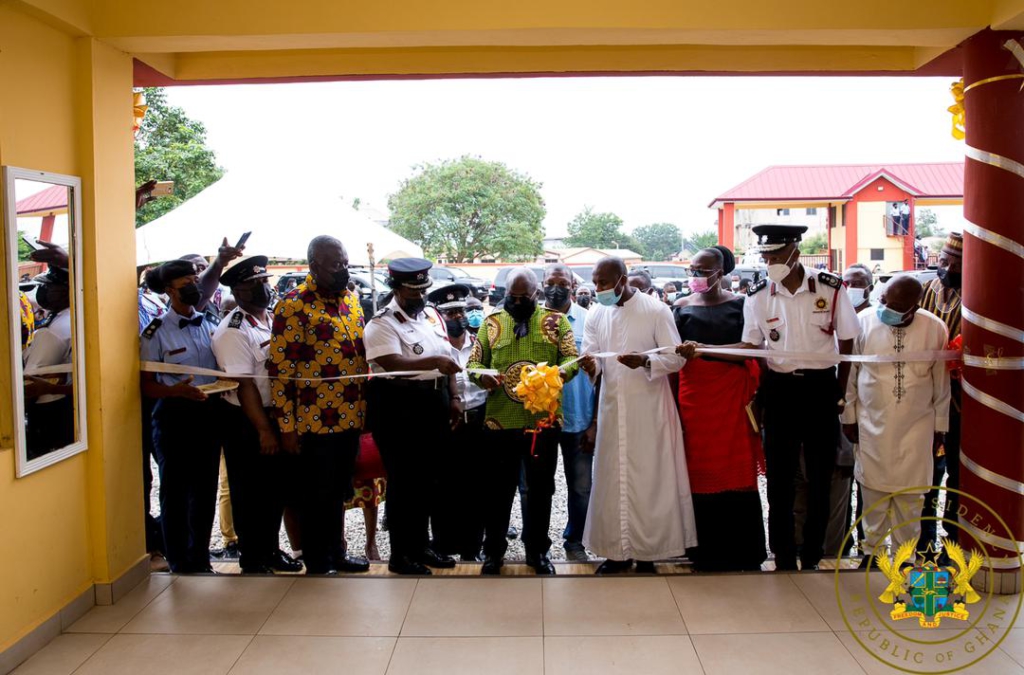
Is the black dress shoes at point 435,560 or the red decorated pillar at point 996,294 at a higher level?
the red decorated pillar at point 996,294

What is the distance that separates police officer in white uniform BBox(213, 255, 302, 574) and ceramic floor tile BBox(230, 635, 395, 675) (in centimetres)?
104

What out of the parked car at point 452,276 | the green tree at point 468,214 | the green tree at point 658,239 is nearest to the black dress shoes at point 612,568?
the parked car at point 452,276

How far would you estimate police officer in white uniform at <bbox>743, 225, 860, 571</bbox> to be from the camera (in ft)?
15.7

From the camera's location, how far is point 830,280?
15.9 ft

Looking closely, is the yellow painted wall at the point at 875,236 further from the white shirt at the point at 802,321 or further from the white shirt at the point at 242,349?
the white shirt at the point at 242,349

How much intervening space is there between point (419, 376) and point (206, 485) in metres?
1.49

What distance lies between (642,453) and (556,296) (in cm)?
123

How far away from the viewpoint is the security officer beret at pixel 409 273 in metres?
4.82

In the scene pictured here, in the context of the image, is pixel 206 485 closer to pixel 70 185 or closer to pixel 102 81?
pixel 70 185

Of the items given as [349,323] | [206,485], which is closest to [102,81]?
[349,323]

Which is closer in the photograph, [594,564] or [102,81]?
[102,81]

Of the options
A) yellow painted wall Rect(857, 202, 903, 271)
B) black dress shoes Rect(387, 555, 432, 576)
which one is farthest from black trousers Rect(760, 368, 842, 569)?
yellow painted wall Rect(857, 202, 903, 271)

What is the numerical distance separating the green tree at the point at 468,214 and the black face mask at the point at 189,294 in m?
27.2

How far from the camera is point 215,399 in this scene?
4.90 metres
